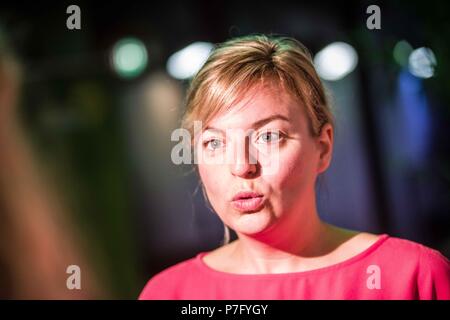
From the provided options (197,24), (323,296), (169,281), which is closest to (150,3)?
(197,24)

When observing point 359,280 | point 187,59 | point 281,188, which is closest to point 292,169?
point 281,188

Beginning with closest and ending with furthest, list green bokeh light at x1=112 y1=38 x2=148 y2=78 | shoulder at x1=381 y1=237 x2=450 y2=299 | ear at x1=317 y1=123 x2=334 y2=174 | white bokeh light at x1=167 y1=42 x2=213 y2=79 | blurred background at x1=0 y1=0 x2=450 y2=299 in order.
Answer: shoulder at x1=381 y1=237 x2=450 y2=299, ear at x1=317 y1=123 x2=334 y2=174, white bokeh light at x1=167 y1=42 x2=213 y2=79, blurred background at x1=0 y1=0 x2=450 y2=299, green bokeh light at x1=112 y1=38 x2=148 y2=78

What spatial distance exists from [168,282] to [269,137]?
1.35 ft

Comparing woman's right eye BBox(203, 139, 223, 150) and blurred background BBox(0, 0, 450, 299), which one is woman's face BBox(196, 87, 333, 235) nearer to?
woman's right eye BBox(203, 139, 223, 150)

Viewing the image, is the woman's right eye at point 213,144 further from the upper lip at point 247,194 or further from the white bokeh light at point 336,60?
the white bokeh light at point 336,60

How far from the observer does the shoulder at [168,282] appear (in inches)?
53.7

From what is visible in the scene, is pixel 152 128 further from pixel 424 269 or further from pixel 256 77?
pixel 424 269

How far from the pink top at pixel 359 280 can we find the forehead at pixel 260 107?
0.32m

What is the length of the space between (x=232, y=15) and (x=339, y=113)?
1.25 ft

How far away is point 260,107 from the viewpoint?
1.24 m

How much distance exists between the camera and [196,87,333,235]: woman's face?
1.24 m

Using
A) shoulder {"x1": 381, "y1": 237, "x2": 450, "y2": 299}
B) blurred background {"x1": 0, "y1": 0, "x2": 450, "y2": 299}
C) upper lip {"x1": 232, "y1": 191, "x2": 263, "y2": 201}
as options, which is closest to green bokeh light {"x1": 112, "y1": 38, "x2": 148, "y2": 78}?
blurred background {"x1": 0, "y1": 0, "x2": 450, "y2": 299}

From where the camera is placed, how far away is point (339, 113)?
157cm

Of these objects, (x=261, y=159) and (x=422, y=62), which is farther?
(x=422, y=62)
